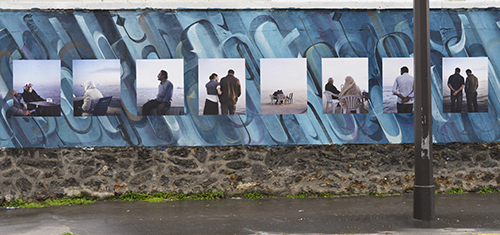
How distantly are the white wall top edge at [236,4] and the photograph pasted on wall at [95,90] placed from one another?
1.21 m

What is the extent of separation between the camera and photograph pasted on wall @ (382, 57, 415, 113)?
8.09 m

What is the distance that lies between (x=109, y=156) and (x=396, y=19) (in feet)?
22.4

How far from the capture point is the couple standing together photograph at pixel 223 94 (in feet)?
26.3

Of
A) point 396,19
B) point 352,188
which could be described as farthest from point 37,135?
point 396,19

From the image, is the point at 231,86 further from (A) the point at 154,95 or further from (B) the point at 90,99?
(B) the point at 90,99

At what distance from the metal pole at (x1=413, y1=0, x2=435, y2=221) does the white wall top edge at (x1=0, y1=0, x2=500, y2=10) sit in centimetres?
200

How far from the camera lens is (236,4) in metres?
7.92

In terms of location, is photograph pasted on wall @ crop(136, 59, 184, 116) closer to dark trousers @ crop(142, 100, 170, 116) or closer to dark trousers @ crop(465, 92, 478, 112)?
dark trousers @ crop(142, 100, 170, 116)

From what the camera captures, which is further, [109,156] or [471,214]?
[109,156]

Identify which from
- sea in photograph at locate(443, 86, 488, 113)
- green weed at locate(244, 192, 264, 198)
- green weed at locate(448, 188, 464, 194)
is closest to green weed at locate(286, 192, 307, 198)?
green weed at locate(244, 192, 264, 198)

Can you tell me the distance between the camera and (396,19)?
8.09m

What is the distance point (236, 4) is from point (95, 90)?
3520 millimetres

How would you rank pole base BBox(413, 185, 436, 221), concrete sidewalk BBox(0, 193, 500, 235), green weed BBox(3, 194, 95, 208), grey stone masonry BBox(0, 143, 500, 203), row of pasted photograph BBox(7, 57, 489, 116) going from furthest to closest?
row of pasted photograph BBox(7, 57, 489, 116) < grey stone masonry BBox(0, 143, 500, 203) < green weed BBox(3, 194, 95, 208) < pole base BBox(413, 185, 436, 221) < concrete sidewalk BBox(0, 193, 500, 235)

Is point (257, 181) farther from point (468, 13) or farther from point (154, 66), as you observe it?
point (468, 13)
